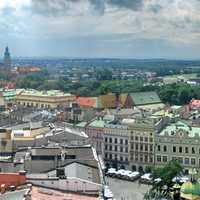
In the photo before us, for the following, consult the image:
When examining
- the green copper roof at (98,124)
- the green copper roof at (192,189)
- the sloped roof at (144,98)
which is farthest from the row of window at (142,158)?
the sloped roof at (144,98)

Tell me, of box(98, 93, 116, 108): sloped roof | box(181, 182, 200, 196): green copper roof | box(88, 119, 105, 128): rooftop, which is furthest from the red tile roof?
box(98, 93, 116, 108): sloped roof

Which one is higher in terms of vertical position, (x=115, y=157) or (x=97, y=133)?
(x=97, y=133)

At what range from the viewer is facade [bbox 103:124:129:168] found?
62.3m

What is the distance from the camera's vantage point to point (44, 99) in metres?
104

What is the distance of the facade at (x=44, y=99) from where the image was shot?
102 metres

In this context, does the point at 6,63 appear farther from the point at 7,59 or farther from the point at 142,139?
the point at 142,139

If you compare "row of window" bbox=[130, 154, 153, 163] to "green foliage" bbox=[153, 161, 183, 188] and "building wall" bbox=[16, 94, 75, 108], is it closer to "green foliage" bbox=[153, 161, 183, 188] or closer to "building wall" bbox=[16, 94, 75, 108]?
"green foliage" bbox=[153, 161, 183, 188]

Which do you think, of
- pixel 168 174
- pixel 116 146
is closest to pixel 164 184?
pixel 168 174

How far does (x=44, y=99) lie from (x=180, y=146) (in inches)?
1917

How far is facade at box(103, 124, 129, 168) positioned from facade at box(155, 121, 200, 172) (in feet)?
12.7

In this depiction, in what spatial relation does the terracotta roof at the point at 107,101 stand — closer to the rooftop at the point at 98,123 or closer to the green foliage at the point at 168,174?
the rooftop at the point at 98,123

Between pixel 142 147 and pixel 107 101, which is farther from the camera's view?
pixel 107 101

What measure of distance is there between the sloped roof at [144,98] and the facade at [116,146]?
35.5 m

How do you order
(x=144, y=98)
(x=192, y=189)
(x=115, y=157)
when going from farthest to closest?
(x=144, y=98)
(x=115, y=157)
(x=192, y=189)
